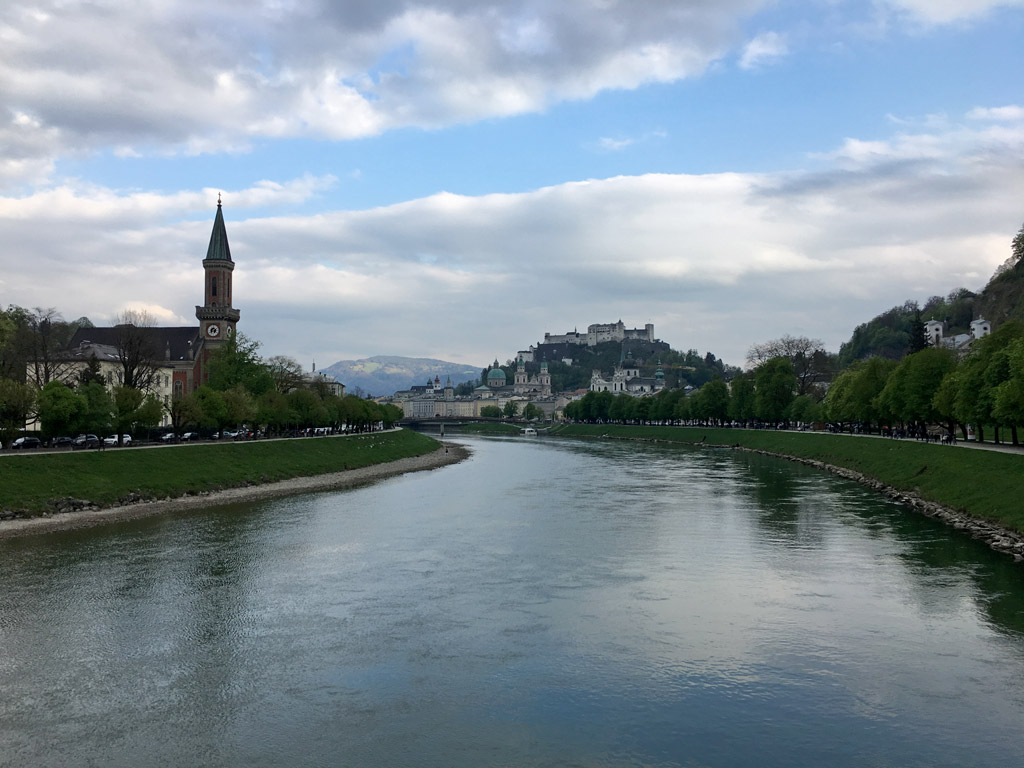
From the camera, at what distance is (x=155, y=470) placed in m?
49.3

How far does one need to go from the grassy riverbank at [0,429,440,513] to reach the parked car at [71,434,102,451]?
6693 millimetres

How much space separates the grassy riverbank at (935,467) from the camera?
36.7 metres

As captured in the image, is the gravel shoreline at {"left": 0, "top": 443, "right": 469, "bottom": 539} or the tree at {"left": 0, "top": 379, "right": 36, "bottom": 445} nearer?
the gravel shoreline at {"left": 0, "top": 443, "right": 469, "bottom": 539}

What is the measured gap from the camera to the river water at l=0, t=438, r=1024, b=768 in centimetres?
1475

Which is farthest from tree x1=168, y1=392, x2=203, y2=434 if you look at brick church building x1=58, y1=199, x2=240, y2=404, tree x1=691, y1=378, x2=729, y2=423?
tree x1=691, y1=378, x2=729, y2=423

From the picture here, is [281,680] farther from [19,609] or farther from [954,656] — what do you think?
[954,656]

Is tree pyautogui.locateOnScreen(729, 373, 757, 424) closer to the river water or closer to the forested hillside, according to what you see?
the forested hillside

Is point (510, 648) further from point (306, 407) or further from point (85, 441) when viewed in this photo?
point (306, 407)

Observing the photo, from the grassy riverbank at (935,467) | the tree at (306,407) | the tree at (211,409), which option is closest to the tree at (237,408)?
the tree at (211,409)

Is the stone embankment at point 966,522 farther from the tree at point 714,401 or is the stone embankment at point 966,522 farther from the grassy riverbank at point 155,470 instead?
the tree at point 714,401

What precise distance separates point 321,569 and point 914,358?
54284 millimetres

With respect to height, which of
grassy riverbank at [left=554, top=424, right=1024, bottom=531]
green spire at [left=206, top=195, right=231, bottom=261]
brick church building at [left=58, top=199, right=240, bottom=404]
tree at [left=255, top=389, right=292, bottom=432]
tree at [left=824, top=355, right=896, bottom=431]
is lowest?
grassy riverbank at [left=554, top=424, right=1024, bottom=531]

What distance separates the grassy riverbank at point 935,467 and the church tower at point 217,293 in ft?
247

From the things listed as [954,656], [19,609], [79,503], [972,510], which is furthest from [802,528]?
[79,503]
